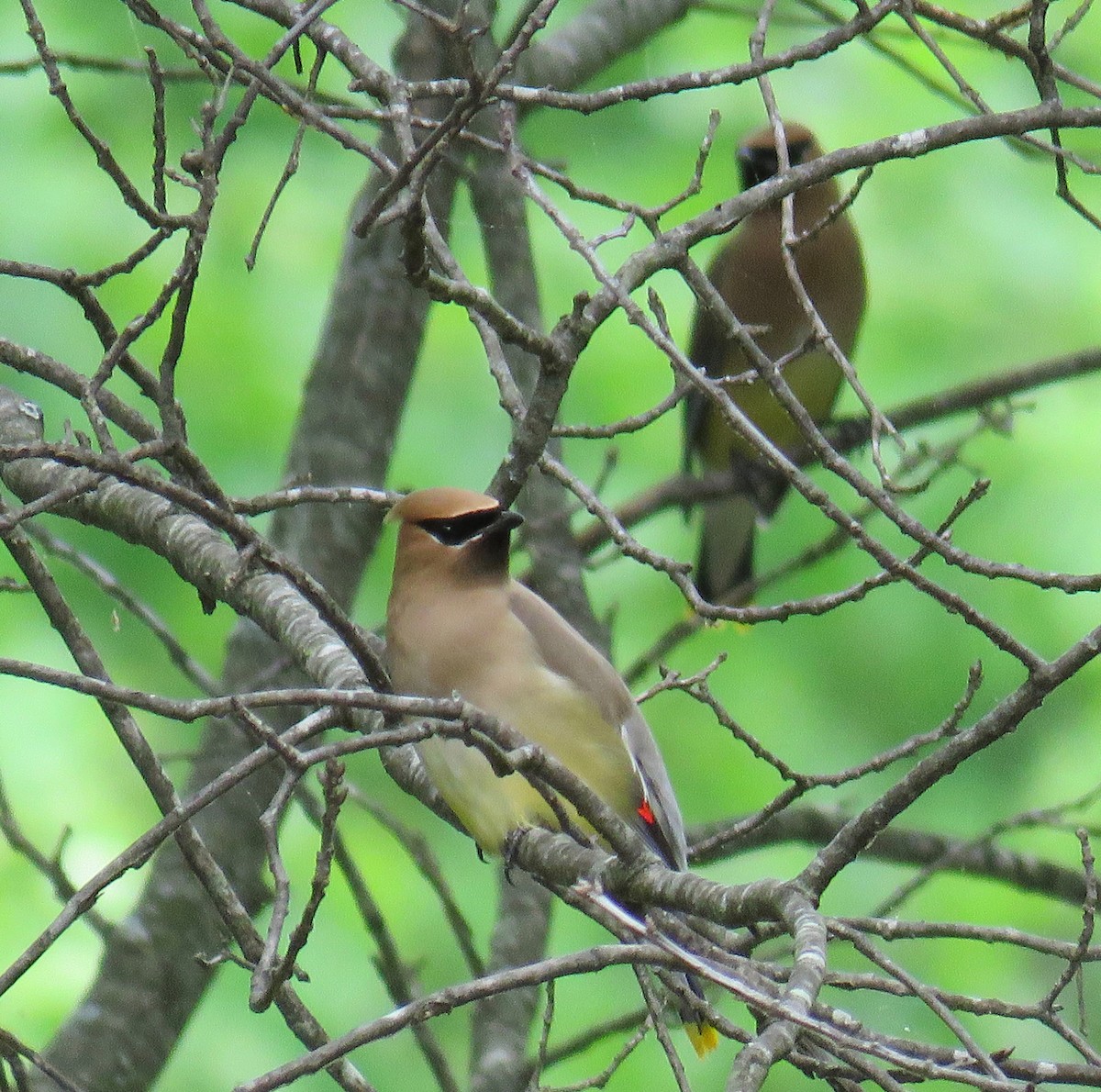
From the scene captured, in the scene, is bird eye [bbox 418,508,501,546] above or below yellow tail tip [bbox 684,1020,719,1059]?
above

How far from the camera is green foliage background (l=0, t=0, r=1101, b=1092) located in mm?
5156

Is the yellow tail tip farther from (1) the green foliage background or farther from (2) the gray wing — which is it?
(1) the green foliage background

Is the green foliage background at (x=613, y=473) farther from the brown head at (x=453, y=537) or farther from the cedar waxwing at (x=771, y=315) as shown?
the brown head at (x=453, y=537)

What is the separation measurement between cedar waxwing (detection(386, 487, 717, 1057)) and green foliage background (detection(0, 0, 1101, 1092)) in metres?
2.25

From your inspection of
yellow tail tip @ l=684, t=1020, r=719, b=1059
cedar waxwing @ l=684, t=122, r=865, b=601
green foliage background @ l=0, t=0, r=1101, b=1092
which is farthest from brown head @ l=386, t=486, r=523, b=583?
green foliage background @ l=0, t=0, r=1101, b=1092

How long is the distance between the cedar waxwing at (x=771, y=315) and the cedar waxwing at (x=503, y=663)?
2.07 meters

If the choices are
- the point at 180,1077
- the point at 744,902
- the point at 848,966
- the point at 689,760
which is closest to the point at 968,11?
the point at 689,760

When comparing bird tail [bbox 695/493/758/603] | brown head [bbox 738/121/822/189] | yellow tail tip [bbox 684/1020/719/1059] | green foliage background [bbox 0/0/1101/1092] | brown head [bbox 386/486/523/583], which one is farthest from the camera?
bird tail [bbox 695/493/758/603]

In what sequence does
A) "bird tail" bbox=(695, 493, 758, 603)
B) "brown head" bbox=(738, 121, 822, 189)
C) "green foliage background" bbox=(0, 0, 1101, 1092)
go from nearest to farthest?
1. "brown head" bbox=(738, 121, 822, 189)
2. "green foliage background" bbox=(0, 0, 1101, 1092)
3. "bird tail" bbox=(695, 493, 758, 603)

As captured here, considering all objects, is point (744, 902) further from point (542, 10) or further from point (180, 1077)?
point (180, 1077)

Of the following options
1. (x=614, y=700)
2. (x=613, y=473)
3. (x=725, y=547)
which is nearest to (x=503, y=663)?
(x=614, y=700)

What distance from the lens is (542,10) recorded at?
6.53 feet

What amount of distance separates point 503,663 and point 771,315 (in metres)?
2.69

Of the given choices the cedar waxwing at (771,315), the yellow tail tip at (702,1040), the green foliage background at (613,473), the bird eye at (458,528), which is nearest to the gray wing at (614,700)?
the bird eye at (458,528)
